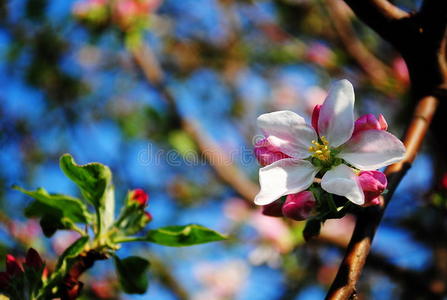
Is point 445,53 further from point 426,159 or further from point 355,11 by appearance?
point 426,159

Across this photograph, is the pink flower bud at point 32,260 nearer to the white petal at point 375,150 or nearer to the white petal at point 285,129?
the white petal at point 285,129

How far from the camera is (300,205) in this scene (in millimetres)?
866

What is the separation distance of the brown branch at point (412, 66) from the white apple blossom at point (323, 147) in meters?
0.09

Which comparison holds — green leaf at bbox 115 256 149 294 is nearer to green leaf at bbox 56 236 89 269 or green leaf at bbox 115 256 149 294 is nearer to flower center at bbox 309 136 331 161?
green leaf at bbox 56 236 89 269

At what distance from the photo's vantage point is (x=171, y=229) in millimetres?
969

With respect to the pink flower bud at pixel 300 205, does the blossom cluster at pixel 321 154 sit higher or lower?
higher

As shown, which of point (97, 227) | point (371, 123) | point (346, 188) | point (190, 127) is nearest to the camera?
point (346, 188)

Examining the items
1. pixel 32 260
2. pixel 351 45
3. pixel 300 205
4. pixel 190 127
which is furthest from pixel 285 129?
pixel 351 45

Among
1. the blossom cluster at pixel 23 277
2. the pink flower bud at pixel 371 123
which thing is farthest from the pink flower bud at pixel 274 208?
Result: the blossom cluster at pixel 23 277

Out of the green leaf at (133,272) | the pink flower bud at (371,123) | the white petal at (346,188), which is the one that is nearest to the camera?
the white petal at (346,188)

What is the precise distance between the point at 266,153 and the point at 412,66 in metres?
0.37

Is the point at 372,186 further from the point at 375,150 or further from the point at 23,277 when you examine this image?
the point at 23,277

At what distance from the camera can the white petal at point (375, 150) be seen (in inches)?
34.4

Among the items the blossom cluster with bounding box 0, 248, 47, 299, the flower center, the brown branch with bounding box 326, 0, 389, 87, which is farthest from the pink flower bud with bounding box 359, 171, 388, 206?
the brown branch with bounding box 326, 0, 389, 87
